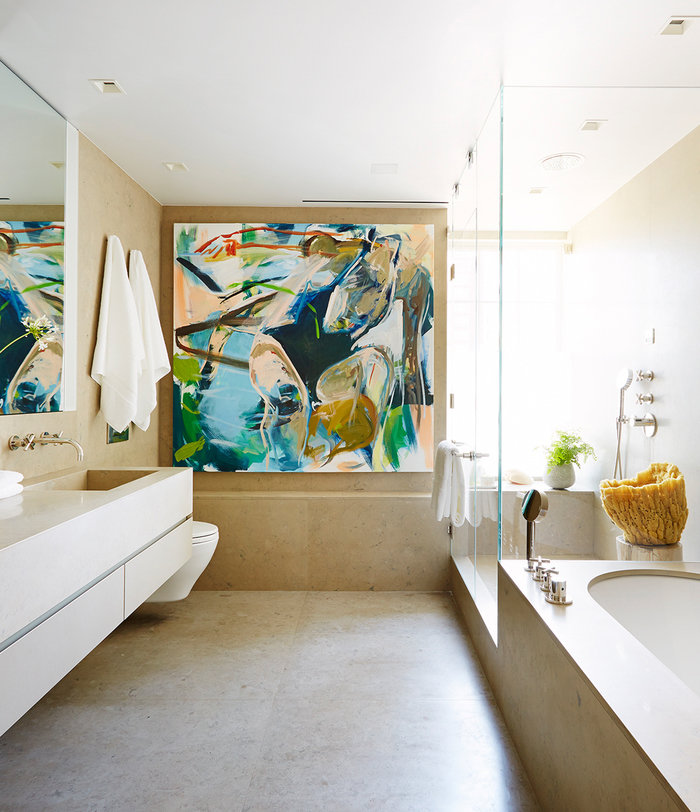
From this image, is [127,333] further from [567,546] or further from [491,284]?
[567,546]

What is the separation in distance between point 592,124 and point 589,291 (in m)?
0.65

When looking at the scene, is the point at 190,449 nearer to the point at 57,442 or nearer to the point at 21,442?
the point at 57,442

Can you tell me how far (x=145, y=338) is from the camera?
335 cm

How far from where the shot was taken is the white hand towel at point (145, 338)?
3332 millimetres

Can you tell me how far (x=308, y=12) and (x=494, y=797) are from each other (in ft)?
7.93

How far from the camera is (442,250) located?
152 inches

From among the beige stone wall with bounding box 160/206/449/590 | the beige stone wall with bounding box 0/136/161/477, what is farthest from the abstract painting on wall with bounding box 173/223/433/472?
the beige stone wall with bounding box 0/136/161/477

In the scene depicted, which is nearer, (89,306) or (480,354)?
(480,354)

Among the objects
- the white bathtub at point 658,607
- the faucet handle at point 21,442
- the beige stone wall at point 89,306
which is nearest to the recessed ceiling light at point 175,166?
the beige stone wall at point 89,306

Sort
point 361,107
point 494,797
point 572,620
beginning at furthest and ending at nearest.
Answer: point 361,107, point 494,797, point 572,620

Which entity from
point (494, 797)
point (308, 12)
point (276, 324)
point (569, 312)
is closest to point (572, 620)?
point (494, 797)

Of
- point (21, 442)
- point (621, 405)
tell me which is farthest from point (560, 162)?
point (21, 442)

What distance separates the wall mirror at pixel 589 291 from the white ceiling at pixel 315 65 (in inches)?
6.4

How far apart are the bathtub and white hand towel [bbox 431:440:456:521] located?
110 centimetres
